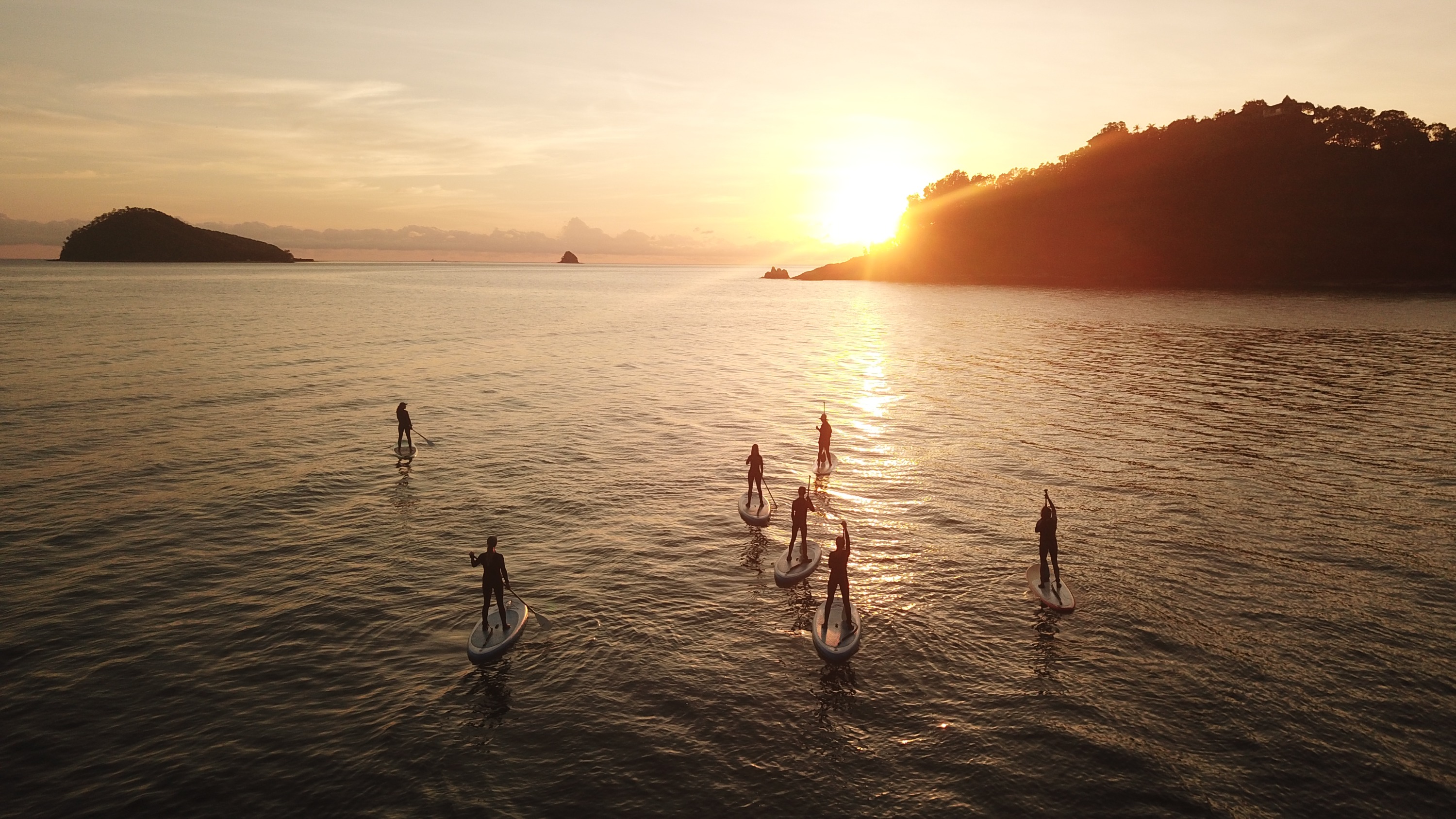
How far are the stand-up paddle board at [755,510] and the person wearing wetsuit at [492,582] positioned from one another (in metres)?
10.5

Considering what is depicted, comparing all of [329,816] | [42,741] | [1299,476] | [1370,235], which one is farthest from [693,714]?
[1370,235]

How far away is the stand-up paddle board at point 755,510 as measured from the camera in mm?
26297

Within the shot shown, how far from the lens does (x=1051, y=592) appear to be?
778 inches

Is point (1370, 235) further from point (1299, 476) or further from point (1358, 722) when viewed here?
point (1358, 722)

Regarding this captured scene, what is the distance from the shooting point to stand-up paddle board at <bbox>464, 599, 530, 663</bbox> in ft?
55.8

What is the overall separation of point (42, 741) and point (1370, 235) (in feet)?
752

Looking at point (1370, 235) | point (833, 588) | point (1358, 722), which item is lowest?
point (1358, 722)

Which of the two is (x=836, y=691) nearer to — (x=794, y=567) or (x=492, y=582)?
(x=794, y=567)

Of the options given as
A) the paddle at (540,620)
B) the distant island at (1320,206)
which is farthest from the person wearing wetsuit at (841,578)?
the distant island at (1320,206)

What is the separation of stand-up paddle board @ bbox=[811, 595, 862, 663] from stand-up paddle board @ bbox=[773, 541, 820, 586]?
2.75 metres

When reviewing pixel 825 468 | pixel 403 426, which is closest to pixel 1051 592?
pixel 825 468

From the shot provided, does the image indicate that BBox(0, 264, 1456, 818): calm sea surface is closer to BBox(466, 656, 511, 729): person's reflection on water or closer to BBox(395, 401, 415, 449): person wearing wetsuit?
BBox(466, 656, 511, 729): person's reflection on water

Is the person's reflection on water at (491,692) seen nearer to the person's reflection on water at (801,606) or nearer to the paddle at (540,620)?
the paddle at (540,620)

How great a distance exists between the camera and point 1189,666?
16734mm
